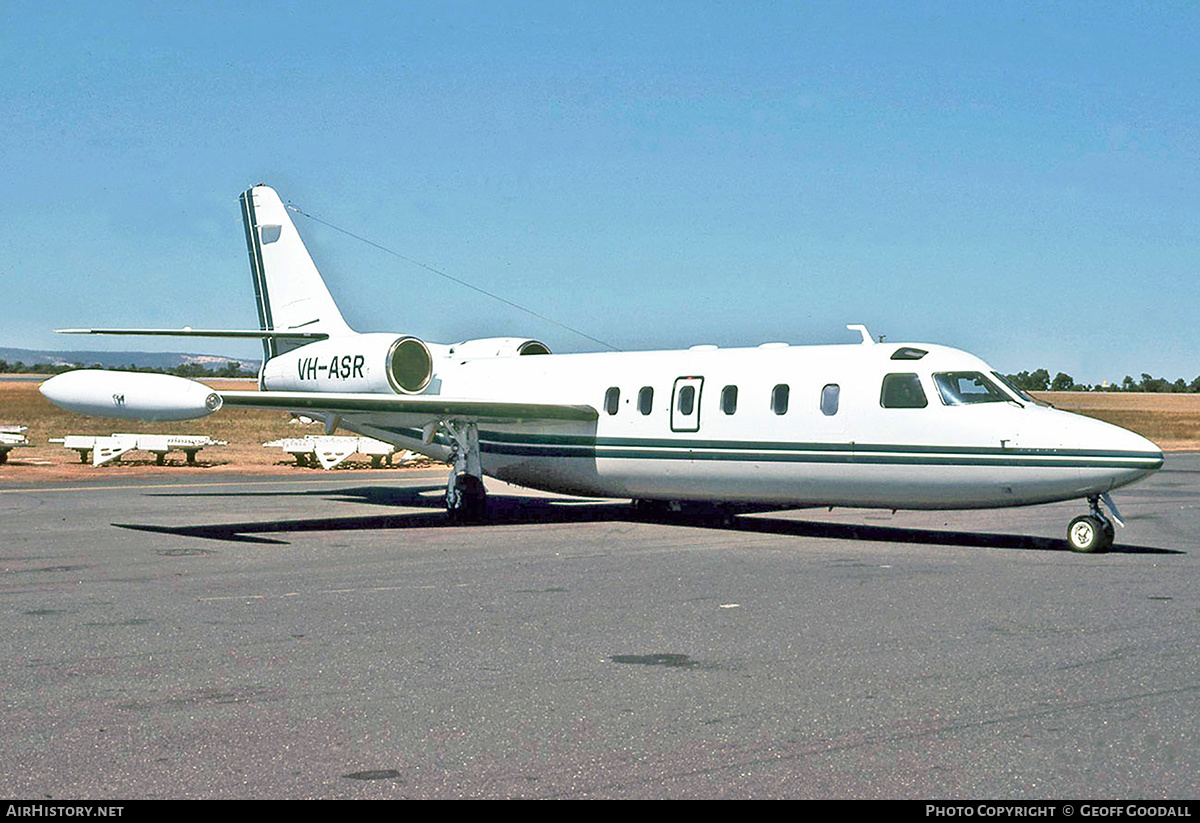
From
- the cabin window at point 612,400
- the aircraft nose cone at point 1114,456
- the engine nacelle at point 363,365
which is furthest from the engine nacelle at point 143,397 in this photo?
the aircraft nose cone at point 1114,456

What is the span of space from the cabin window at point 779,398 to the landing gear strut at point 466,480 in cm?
516

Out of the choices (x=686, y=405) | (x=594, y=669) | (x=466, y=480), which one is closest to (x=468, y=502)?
(x=466, y=480)

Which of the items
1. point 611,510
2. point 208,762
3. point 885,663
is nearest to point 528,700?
point 208,762

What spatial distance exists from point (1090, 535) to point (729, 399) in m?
5.57

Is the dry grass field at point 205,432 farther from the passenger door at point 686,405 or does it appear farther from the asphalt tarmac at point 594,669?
the asphalt tarmac at point 594,669

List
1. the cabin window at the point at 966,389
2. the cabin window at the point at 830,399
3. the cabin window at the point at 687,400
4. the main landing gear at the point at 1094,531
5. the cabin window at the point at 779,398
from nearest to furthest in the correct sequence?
the main landing gear at the point at 1094,531
the cabin window at the point at 966,389
the cabin window at the point at 830,399
the cabin window at the point at 779,398
the cabin window at the point at 687,400

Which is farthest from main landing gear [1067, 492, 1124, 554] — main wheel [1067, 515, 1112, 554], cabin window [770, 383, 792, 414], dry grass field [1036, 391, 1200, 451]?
dry grass field [1036, 391, 1200, 451]

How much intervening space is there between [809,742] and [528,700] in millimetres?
1842

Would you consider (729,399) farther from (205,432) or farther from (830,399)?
(205,432)

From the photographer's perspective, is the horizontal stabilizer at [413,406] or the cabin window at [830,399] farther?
the horizontal stabilizer at [413,406]

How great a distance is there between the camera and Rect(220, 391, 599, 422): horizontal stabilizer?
67.4 ft

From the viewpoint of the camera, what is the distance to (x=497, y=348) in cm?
2484

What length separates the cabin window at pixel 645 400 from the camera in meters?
20.7

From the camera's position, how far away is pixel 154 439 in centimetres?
3600
